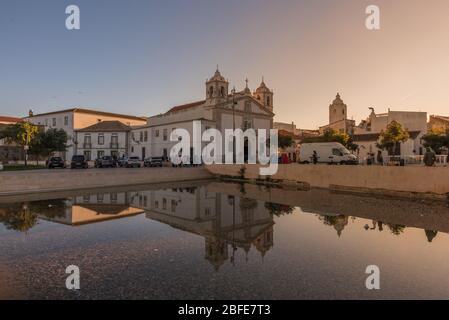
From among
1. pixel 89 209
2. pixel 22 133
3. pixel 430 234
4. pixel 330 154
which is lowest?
pixel 430 234

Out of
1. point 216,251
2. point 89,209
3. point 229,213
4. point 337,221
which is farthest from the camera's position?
point 89,209

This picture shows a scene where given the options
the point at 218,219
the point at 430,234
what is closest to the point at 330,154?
the point at 430,234

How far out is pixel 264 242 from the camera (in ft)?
31.0

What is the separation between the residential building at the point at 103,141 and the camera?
57188 mm

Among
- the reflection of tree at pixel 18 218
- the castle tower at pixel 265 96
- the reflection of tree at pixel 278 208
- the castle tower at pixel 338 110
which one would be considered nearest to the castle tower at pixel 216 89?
the castle tower at pixel 265 96

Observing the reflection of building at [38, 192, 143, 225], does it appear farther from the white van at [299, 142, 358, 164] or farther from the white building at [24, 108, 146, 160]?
the white building at [24, 108, 146, 160]

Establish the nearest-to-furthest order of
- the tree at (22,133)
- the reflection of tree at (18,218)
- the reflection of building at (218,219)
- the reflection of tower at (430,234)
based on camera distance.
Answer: the reflection of building at (218,219)
the reflection of tower at (430,234)
the reflection of tree at (18,218)
the tree at (22,133)

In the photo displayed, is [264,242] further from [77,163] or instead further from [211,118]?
[211,118]

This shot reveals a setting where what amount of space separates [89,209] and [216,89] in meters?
39.5

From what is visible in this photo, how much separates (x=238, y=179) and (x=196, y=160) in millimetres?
14448

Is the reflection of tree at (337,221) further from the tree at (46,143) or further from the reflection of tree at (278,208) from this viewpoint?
the tree at (46,143)

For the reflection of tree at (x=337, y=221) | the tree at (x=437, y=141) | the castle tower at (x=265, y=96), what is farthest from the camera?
the castle tower at (x=265, y=96)

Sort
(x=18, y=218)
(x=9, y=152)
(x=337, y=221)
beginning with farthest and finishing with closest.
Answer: (x=9, y=152)
(x=337, y=221)
(x=18, y=218)

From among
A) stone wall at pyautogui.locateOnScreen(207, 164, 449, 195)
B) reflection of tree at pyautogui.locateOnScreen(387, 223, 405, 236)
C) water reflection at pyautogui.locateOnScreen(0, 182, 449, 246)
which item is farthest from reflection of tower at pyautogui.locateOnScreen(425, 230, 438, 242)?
stone wall at pyautogui.locateOnScreen(207, 164, 449, 195)
